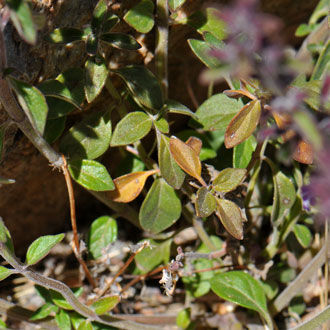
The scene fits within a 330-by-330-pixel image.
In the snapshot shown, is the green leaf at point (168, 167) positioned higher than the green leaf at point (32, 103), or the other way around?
the green leaf at point (32, 103)

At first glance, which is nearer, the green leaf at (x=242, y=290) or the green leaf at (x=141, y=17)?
the green leaf at (x=141, y=17)

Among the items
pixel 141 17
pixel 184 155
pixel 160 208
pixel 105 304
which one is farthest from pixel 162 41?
pixel 105 304

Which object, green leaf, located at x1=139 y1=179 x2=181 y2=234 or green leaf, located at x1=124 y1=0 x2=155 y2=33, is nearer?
green leaf, located at x1=124 y1=0 x2=155 y2=33

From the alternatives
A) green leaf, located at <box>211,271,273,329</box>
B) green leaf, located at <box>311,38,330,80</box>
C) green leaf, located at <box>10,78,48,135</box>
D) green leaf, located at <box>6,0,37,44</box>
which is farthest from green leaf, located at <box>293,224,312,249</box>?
green leaf, located at <box>6,0,37,44</box>

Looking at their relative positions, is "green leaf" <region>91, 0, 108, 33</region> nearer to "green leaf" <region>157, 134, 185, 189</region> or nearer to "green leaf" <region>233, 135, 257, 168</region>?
"green leaf" <region>157, 134, 185, 189</region>

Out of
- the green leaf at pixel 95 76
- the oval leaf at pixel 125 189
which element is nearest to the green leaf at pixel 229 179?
the oval leaf at pixel 125 189

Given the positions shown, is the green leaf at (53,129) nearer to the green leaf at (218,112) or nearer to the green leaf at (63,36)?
the green leaf at (63,36)

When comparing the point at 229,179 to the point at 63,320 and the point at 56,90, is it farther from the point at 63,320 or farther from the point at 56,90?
the point at 63,320
